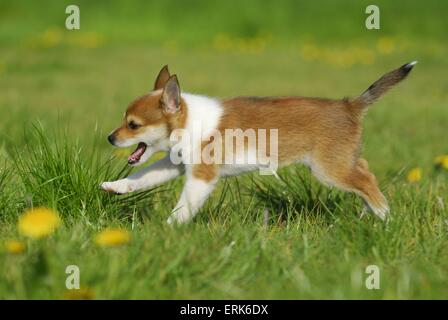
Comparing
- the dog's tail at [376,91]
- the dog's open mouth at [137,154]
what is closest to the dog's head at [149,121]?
the dog's open mouth at [137,154]

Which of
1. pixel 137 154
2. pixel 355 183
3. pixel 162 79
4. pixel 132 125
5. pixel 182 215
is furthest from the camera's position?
pixel 162 79

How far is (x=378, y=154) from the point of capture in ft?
21.9

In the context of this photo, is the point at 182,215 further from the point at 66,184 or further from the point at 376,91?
the point at 376,91

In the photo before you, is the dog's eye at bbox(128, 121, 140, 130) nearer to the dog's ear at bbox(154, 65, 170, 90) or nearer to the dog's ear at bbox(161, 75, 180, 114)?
the dog's ear at bbox(161, 75, 180, 114)

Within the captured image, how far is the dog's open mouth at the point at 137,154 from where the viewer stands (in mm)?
4418

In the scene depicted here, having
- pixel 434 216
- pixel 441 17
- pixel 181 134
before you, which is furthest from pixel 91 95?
pixel 441 17

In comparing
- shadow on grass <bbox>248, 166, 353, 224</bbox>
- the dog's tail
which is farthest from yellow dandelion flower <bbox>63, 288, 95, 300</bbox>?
the dog's tail

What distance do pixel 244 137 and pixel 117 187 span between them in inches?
31.8

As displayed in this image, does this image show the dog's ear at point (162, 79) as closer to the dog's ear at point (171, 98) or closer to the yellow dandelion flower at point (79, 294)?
the dog's ear at point (171, 98)

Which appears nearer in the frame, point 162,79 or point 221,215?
point 221,215

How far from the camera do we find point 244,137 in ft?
14.0

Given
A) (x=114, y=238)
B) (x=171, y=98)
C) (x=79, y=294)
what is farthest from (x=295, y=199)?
(x=79, y=294)

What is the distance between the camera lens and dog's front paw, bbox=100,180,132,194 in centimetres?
407

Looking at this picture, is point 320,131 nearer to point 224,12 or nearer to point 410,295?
point 410,295
